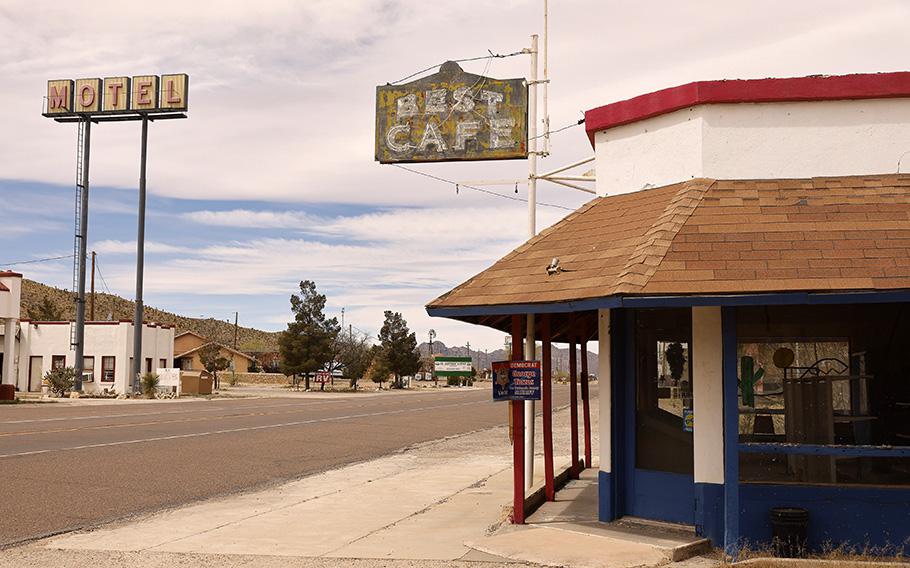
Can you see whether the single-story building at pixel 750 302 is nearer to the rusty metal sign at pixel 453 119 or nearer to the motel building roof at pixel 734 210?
the motel building roof at pixel 734 210

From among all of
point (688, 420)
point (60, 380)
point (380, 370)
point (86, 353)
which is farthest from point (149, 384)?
point (688, 420)

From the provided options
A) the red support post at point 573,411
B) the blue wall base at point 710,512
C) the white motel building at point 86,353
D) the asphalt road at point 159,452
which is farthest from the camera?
the white motel building at point 86,353

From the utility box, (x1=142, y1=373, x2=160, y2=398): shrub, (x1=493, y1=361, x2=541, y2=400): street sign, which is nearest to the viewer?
(x1=493, y1=361, x2=541, y2=400): street sign

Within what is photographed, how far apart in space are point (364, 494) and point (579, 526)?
4834 millimetres

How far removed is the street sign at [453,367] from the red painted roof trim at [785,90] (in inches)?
3844

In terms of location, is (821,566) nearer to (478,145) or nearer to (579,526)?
(579,526)

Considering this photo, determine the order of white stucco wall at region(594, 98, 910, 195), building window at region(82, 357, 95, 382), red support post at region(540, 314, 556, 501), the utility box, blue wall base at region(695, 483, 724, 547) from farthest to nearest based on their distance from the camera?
the utility box
building window at region(82, 357, 95, 382)
red support post at region(540, 314, 556, 501)
white stucco wall at region(594, 98, 910, 195)
blue wall base at region(695, 483, 724, 547)

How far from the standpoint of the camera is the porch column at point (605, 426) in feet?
35.9

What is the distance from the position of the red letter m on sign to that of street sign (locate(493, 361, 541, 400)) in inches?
2283

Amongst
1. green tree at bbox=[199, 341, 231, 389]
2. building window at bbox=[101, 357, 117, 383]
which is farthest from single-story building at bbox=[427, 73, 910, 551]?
green tree at bbox=[199, 341, 231, 389]

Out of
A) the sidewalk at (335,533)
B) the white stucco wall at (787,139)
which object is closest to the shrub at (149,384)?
the sidewalk at (335,533)

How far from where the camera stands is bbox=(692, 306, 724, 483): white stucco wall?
9.79 m

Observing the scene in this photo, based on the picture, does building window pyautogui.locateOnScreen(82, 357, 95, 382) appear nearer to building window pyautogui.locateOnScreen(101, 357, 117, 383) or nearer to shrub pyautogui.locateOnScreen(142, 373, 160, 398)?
building window pyautogui.locateOnScreen(101, 357, 117, 383)

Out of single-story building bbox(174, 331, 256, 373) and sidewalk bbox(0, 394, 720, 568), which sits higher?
single-story building bbox(174, 331, 256, 373)
